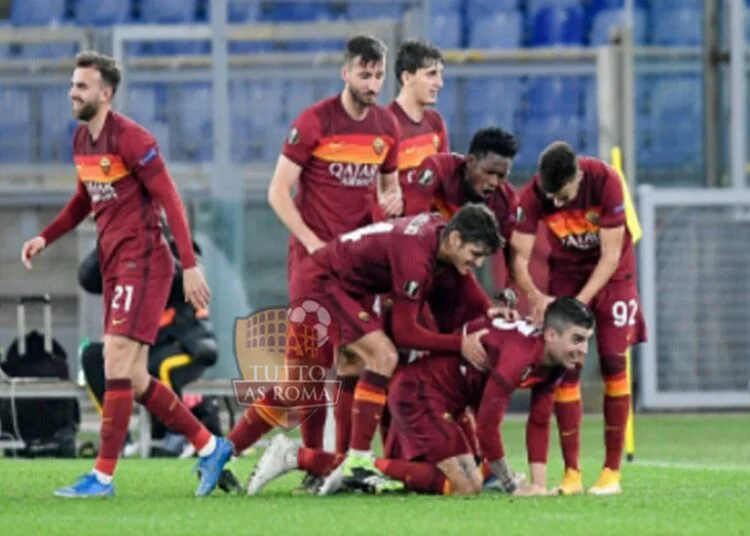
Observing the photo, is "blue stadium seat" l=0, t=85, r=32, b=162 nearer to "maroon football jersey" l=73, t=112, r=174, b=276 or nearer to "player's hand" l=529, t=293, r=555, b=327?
"maroon football jersey" l=73, t=112, r=174, b=276

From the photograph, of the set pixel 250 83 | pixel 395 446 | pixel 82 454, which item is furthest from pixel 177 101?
pixel 395 446

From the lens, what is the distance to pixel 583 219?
10211 mm

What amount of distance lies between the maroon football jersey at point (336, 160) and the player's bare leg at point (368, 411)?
73cm

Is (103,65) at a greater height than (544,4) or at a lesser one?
lesser

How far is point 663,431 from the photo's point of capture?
1645 cm

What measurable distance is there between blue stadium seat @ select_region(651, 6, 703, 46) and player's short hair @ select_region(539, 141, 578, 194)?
37.1 ft

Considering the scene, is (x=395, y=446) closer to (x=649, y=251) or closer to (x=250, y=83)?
(x=250, y=83)

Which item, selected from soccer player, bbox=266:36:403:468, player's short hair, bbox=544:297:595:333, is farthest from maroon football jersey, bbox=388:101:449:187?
player's short hair, bbox=544:297:595:333

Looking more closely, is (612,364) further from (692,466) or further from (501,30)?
(501,30)

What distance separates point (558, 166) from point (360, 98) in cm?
104

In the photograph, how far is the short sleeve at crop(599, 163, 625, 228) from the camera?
10086mm

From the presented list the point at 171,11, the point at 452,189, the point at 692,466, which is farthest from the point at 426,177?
the point at 171,11

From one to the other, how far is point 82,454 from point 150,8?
7.40m

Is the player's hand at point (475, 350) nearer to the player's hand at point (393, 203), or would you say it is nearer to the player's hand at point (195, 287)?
the player's hand at point (393, 203)
